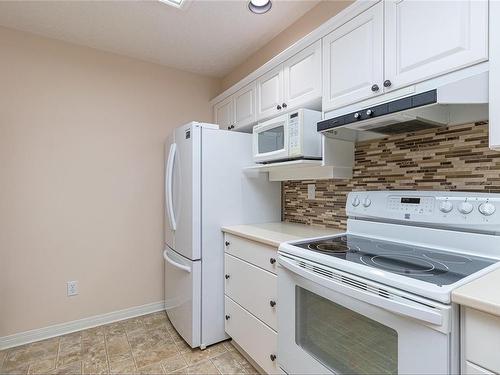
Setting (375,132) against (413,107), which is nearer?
(413,107)

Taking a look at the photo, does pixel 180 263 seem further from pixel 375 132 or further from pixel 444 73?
pixel 444 73

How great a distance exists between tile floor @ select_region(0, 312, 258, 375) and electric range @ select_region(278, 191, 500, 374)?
2.29 feet

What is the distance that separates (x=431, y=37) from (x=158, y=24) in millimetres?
1791

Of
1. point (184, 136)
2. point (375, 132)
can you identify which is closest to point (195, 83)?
point (184, 136)

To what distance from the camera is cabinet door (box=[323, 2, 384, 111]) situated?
1.33m

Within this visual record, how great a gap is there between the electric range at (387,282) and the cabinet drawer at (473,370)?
2cm

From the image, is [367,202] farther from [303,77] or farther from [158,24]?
[158,24]

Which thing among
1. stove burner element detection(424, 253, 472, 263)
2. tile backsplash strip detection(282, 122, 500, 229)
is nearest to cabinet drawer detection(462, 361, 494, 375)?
stove burner element detection(424, 253, 472, 263)

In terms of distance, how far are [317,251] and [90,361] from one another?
175cm

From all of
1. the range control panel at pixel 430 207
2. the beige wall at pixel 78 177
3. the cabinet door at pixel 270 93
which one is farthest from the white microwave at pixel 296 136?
the beige wall at pixel 78 177

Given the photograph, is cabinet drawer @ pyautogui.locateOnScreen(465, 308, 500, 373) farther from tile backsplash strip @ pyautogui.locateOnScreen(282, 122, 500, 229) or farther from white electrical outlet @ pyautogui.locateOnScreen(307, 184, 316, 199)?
white electrical outlet @ pyautogui.locateOnScreen(307, 184, 316, 199)

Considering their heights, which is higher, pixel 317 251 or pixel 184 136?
pixel 184 136

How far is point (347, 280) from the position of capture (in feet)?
3.27

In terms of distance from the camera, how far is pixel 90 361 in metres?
1.87
